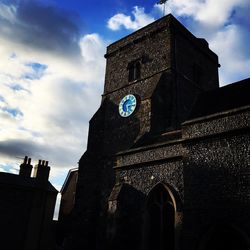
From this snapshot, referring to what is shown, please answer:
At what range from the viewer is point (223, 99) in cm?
1355

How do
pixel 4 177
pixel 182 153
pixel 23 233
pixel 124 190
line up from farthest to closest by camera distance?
pixel 4 177
pixel 23 233
pixel 124 190
pixel 182 153

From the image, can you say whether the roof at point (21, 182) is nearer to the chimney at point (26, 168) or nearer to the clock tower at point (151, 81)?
the chimney at point (26, 168)

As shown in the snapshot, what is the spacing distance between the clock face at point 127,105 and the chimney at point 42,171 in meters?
9.04

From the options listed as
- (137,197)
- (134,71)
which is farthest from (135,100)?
(137,197)

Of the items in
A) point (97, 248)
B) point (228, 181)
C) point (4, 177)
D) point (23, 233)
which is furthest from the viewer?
point (4, 177)

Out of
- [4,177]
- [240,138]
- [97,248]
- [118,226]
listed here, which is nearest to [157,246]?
[118,226]

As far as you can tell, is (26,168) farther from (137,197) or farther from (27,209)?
(137,197)

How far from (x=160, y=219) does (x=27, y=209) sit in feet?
49.2

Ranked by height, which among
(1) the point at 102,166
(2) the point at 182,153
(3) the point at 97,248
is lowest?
Answer: (3) the point at 97,248

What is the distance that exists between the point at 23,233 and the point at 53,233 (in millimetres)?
2563

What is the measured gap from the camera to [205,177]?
379 inches

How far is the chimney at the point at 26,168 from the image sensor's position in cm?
2476

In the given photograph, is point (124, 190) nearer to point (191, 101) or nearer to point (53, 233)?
point (191, 101)

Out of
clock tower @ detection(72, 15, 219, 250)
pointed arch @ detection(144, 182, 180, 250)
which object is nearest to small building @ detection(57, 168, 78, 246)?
clock tower @ detection(72, 15, 219, 250)
